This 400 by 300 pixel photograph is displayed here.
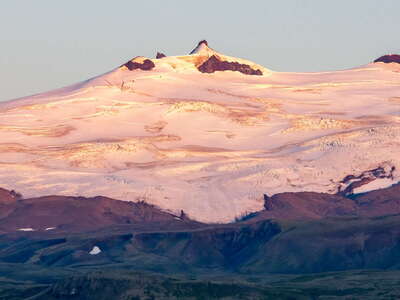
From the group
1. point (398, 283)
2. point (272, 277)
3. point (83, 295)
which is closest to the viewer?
point (83, 295)

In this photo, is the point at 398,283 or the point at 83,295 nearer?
the point at 83,295

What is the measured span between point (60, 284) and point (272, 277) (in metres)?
40.5

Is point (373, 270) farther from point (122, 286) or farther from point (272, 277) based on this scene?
point (122, 286)

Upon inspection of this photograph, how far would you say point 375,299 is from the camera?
16112 cm


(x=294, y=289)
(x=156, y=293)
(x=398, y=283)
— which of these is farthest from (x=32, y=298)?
(x=398, y=283)

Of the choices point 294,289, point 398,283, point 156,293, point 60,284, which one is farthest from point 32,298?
point 398,283

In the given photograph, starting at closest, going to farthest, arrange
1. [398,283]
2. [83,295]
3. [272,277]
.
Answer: [83,295] → [398,283] → [272,277]

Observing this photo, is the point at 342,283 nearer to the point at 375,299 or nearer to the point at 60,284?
the point at 375,299

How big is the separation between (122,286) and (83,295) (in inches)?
176

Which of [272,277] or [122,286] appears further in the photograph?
[272,277]

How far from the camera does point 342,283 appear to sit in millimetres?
175875

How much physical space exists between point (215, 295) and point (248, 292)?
4096mm

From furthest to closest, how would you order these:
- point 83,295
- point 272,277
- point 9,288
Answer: point 272,277 < point 9,288 < point 83,295

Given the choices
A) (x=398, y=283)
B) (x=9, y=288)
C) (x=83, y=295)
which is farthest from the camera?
(x=9, y=288)
